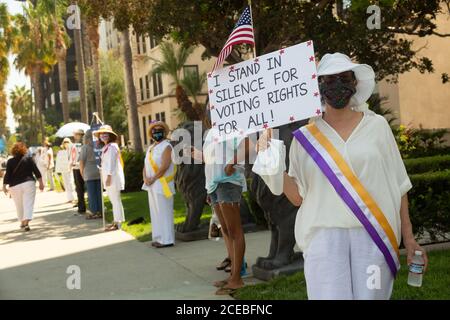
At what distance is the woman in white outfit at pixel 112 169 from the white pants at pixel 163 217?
2.38 metres

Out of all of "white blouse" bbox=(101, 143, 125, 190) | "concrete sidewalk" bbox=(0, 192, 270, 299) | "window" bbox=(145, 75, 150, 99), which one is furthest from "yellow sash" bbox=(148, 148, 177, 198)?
"window" bbox=(145, 75, 150, 99)

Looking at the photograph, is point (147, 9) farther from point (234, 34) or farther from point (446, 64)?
point (446, 64)

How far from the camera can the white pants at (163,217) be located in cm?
980

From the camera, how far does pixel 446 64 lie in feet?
76.5

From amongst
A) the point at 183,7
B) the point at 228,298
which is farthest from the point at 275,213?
the point at 183,7

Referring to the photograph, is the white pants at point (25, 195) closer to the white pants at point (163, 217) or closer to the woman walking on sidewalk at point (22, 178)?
the woman walking on sidewalk at point (22, 178)

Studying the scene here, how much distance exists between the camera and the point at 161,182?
981 centimetres

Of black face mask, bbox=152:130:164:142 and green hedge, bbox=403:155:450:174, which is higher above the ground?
black face mask, bbox=152:130:164:142

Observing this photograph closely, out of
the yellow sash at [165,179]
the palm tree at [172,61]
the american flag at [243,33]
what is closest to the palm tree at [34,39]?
the palm tree at [172,61]

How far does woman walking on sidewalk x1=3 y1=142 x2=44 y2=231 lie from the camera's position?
13328 mm

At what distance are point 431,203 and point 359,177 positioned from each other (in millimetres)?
4565

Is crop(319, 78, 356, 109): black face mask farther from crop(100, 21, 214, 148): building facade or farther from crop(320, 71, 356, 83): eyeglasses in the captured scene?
crop(100, 21, 214, 148): building facade

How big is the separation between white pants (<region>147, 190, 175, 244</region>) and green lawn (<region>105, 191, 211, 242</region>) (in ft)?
3.08

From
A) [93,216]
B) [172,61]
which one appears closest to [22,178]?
[93,216]
